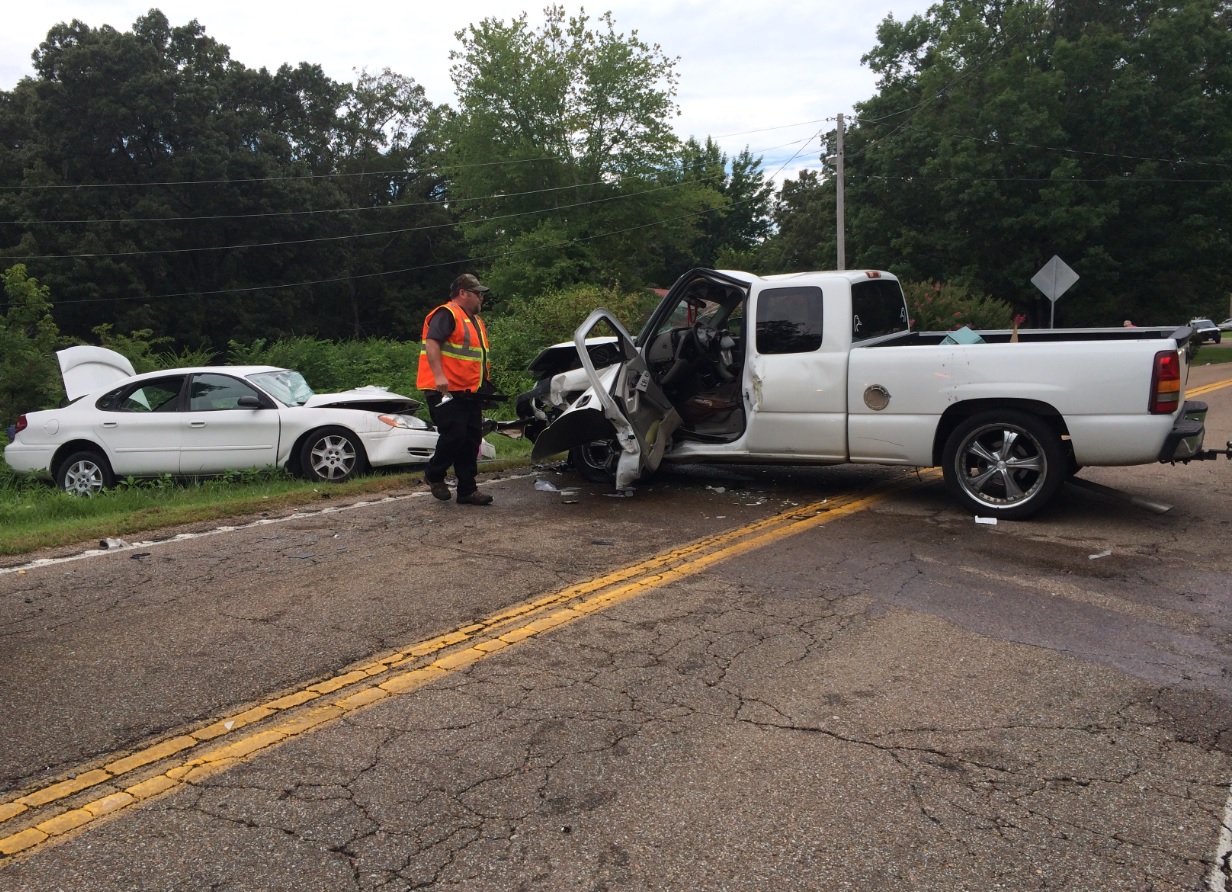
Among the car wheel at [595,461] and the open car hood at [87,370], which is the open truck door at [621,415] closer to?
the car wheel at [595,461]

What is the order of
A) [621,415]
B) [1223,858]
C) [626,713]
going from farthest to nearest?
[621,415] → [626,713] → [1223,858]

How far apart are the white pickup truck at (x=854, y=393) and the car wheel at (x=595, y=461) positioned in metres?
0.02

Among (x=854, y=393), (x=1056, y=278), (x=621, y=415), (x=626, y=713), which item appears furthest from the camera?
(x=1056, y=278)

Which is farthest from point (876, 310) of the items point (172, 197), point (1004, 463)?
point (172, 197)

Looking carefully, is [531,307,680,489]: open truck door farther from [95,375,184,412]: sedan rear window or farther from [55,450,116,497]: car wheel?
[55,450,116,497]: car wheel

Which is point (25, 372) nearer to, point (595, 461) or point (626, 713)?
point (595, 461)

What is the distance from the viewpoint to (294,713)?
3916 millimetres

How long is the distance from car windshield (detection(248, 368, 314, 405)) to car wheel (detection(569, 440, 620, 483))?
3190mm

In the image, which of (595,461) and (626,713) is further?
(595,461)

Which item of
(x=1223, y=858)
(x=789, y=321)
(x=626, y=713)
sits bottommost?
(x=1223, y=858)

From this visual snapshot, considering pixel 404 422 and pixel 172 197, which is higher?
pixel 172 197

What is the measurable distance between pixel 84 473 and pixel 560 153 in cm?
3684

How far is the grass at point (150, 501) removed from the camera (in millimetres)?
7445

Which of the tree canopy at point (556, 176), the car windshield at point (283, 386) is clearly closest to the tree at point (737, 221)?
the tree canopy at point (556, 176)
